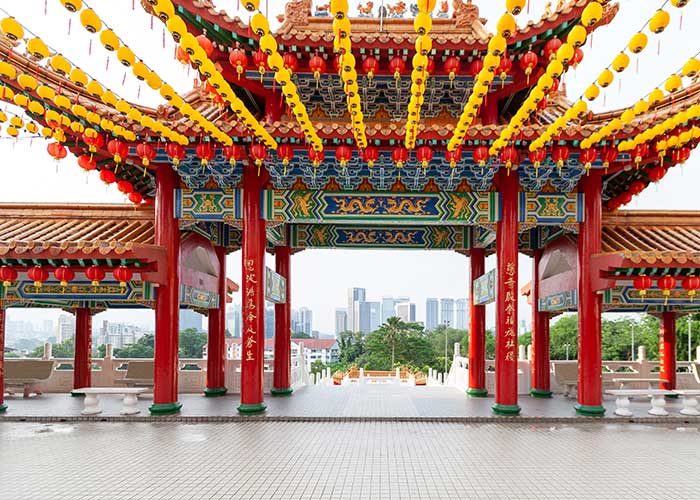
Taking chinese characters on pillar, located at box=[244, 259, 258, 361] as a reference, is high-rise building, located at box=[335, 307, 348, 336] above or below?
below

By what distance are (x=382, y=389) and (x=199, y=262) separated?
6.14 meters

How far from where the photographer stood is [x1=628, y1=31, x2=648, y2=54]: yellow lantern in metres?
5.63

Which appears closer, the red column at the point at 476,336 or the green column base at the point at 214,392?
the green column base at the point at 214,392

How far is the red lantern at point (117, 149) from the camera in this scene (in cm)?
1009

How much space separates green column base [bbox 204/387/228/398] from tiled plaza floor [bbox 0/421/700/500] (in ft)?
12.0

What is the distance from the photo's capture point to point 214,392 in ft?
46.2

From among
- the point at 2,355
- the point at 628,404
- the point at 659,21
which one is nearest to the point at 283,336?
the point at 2,355

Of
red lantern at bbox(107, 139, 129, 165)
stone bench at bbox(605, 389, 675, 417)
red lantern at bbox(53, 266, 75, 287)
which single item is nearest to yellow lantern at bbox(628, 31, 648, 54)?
stone bench at bbox(605, 389, 675, 417)

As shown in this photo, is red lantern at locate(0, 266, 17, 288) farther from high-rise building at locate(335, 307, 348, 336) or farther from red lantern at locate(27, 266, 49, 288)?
high-rise building at locate(335, 307, 348, 336)

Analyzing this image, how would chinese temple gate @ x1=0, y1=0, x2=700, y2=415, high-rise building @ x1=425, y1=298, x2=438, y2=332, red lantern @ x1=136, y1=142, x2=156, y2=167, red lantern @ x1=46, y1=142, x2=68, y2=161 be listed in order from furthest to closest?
1. high-rise building @ x1=425, y1=298, x2=438, y2=332
2. red lantern @ x1=136, y1=142, x2=156, y2=167
3. chinese temple gate @ x1=0, y1=0, x2=700, y2=415
4. red lantern @ x1=46, y1=142, x2=68, y2=161

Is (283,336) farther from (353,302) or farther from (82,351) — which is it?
(353,302)

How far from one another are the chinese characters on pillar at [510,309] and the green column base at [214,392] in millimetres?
6950

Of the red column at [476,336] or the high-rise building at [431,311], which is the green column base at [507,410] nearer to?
the red column at [476,336]

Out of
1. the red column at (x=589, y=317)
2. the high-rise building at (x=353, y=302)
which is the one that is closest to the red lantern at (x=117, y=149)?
the red column at (x=589, y=317)
